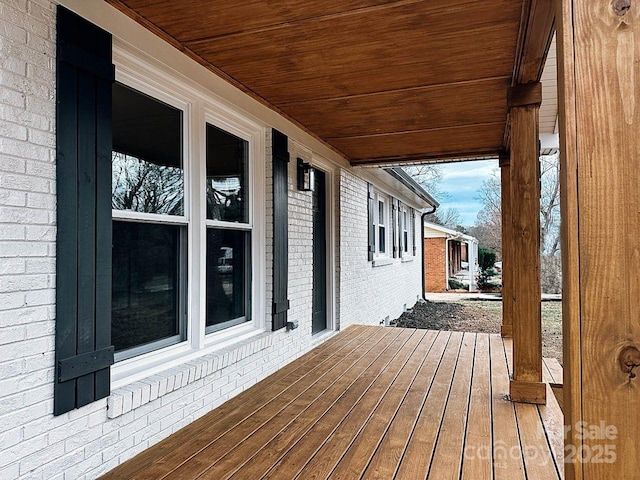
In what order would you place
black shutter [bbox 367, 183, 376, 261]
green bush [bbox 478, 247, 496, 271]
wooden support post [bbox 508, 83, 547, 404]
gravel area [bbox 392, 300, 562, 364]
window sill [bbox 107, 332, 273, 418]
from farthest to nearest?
green bush [bbox 478, 247, 496, 271] < gravel area [bbox 392, 300, 562, 364] < black shutter [bbox 367, 183, 376, 261] < wooden support post [bbox 508, 83, 547, 404] < window sill [bbox 107, 332, 273, 418]

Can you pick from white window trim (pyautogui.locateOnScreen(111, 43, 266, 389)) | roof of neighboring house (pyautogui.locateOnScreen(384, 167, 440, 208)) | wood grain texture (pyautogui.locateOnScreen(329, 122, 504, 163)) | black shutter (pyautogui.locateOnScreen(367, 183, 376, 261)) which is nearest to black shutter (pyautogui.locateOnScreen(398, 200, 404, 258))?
roof of neighboring house (pyautogui.locateOnScreen(384, 167, 440, 208))

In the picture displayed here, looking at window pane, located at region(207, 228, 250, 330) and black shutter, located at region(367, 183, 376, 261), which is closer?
window pane, located at region(207, 228, 250, 330)

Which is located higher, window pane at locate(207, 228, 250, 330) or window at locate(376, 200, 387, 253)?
window at locate(376, 200, 387, 253)

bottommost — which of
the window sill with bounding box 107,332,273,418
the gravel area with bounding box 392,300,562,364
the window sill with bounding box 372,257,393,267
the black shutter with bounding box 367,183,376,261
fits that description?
the gravel area with bounding box 392,300,562,364

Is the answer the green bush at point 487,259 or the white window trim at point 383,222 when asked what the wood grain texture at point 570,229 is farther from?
the green bush at point 487,259

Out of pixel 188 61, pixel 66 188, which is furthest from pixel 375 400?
pixel 188 61

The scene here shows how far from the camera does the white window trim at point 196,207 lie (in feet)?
8.14

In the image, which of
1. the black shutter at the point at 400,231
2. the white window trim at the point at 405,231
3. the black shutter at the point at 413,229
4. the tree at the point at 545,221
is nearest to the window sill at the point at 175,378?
the black shutter at the point at 400,231

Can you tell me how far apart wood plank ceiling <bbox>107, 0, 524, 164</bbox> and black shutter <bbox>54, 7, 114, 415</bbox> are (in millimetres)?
373

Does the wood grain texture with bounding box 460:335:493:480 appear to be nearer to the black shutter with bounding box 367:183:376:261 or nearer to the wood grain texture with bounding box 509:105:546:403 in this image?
the wood grain texture with bounding box 509:105:546:403

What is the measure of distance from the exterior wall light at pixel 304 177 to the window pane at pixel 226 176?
850 mm

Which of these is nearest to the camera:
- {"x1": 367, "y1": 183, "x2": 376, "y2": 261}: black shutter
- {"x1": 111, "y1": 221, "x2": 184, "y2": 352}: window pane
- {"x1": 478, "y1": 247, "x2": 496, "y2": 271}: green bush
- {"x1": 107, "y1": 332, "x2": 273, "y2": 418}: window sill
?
{"x1": 107, "y1": 332, "x2": 273, "y2": 418}: window sill

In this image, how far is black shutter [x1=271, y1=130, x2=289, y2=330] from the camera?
389 cm

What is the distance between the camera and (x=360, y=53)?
9.10ft
